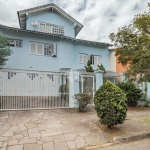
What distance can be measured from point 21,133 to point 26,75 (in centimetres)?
452

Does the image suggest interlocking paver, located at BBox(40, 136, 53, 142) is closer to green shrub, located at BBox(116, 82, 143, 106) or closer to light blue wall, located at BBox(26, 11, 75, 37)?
green shrub, located at BBox(116, 82, 143, 106)

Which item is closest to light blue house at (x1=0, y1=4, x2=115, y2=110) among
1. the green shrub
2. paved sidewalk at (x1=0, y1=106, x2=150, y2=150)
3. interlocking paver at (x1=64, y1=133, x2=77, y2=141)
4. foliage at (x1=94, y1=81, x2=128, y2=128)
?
paved sidewalk at (x1=0, y1=106, x2=150, y2=150)

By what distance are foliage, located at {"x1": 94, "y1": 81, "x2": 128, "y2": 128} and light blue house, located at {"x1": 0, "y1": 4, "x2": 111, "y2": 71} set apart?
10.3m

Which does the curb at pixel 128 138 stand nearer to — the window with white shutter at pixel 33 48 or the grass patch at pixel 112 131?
the grass patch at pixel 112 131

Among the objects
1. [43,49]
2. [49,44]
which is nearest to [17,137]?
[43,49]

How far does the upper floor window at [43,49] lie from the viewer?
15242 mm

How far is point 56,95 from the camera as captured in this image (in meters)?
Result: 9.89

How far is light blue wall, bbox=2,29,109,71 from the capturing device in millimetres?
14496

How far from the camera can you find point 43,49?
15.6 meters

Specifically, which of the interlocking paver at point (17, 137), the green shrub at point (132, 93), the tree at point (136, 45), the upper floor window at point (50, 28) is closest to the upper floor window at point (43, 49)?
the upper floor window at point (50, 28)

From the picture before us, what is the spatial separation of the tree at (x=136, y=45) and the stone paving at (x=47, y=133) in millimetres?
3939

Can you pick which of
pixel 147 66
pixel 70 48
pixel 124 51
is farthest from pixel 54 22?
pixel 147 66

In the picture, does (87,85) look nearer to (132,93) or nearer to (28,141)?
(132,93)

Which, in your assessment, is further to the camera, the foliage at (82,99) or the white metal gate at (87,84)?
the white metal gate at (87,84)
